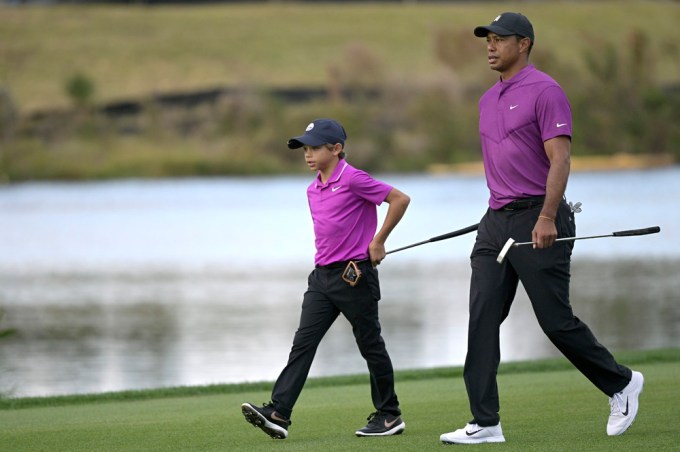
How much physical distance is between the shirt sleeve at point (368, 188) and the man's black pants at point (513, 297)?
0.54m

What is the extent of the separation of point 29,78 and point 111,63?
8.43 metres

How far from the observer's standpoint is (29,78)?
12019 centimetres

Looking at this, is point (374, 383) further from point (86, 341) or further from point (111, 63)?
point (111, 63)

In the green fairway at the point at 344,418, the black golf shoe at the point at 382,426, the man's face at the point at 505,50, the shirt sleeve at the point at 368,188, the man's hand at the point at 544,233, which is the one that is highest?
the man's face at the point at 505,50

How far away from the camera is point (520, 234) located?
6500 mm

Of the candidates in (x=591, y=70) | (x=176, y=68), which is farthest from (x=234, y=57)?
(x=591, y=70)

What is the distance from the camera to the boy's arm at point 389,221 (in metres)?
6.83

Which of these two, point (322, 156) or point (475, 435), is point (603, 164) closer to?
point (322, 156)

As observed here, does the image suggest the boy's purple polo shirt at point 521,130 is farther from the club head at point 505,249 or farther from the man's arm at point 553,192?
the club head at point 505,249

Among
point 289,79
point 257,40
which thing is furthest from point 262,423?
point 257,40

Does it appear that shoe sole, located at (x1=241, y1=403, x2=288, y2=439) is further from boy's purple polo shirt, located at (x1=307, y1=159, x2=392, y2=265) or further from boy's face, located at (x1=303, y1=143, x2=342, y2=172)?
boy's face, located at (x1=303, y1=143, x2=342, y2=172)

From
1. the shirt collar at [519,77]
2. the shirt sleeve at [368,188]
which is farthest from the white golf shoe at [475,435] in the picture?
the shirt collar at [519,77]

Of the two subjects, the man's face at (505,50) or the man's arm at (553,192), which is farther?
the man's face at (505,50)

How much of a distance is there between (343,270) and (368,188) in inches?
16.6
